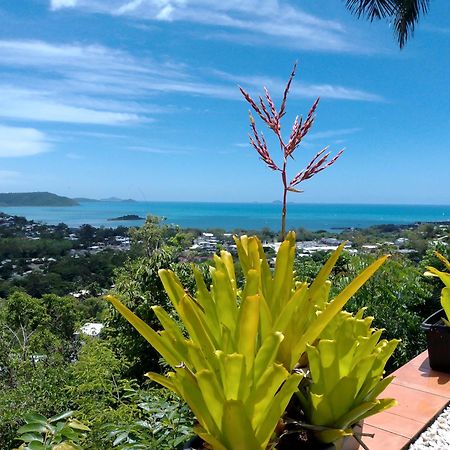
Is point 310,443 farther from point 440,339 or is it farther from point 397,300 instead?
point 397,300

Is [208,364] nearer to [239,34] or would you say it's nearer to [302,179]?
[302,179]

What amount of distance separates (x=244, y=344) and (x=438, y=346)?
1976mm

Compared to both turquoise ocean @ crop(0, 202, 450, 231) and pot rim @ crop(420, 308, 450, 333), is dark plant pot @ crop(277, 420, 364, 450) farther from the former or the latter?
pot rim @ crop(420, 308, 450, 333)

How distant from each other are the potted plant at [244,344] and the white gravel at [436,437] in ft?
2.90

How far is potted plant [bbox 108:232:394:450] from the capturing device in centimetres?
101

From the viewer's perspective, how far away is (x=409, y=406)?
7.05 ft

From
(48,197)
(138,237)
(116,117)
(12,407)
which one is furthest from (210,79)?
(48,197)

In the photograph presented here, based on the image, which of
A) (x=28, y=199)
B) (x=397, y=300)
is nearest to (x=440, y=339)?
(x=397, y=300)

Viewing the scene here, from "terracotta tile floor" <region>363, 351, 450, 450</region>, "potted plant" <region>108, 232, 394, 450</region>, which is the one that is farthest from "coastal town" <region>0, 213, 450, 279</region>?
"terracotta tile floor" <region>363, 351, 450, 450</region>

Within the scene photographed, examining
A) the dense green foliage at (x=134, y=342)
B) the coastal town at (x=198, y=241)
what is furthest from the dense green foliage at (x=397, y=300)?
the coastal town at (x=198, y=241)

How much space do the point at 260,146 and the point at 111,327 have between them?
4480 mm

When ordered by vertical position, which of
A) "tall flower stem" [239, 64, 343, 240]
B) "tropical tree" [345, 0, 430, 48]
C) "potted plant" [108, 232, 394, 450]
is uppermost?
"tropical tree" [345, 0, 430, 48]

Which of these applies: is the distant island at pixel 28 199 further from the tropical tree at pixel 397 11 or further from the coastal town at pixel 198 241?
the tropical tree at pixel 397 11

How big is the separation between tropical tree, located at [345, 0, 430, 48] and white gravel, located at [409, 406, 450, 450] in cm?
795
